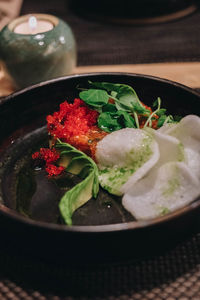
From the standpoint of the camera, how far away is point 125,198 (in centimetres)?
125

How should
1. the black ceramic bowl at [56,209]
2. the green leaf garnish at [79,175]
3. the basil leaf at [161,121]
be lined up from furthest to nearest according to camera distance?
the basil leaf at [161,121] < the green leaf garnish at [79,175] < the black ceramic bowl at [56,209]

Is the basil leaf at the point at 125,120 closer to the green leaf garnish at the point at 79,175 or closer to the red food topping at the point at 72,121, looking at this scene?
the red food topping at the point at 72,121

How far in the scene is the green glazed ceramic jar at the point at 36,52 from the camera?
1.91 m

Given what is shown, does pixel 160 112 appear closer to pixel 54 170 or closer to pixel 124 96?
pixel 124 96

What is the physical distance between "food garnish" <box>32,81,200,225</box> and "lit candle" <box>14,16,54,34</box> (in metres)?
0.59

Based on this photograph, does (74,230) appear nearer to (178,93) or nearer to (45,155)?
(45,155)

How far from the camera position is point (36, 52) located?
6.27 ft

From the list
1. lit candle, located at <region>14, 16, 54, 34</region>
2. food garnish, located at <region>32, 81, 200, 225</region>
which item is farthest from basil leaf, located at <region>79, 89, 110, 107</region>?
lit candle, located at <region>14, 16, 54, 34</region>

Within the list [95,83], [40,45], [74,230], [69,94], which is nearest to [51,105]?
[69,94]

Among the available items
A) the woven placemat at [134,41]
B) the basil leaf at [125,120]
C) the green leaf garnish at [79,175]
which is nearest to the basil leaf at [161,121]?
the basil leaf at [125,120]

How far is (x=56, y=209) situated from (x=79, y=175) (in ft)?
0.65

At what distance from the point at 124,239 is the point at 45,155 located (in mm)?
621

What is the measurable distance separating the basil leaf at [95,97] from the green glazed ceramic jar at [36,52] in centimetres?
51

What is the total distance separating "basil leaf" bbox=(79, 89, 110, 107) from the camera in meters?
1.54
